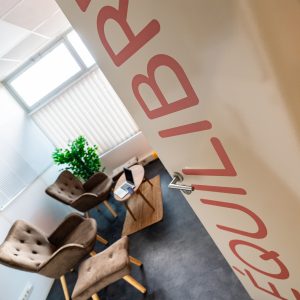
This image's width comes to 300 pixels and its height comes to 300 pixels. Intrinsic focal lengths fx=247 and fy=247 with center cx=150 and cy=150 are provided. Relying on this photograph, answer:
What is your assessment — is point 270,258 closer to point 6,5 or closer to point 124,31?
point 124,31

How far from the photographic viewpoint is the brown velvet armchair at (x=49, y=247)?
2262mm

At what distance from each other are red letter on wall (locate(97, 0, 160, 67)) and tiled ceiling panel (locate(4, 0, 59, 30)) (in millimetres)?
1910

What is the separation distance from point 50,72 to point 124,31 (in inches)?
158

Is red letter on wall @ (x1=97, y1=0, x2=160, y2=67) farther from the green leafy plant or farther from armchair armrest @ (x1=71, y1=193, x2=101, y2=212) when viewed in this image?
the green leafy plant

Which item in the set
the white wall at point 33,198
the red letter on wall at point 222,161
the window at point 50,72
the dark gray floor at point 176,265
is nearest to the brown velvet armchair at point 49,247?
the white wall at point 33,198

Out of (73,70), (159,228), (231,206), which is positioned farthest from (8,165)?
(231,206)

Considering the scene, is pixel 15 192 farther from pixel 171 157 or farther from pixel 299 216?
pixel 299 216

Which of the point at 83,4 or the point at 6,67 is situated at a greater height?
the point at 6,67

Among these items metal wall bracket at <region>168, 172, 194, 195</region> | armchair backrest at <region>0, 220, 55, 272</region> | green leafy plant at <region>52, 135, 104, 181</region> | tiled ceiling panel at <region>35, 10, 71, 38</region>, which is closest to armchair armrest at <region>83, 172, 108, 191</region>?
green leafy plant at <region>52, 135, 104, 181</region>

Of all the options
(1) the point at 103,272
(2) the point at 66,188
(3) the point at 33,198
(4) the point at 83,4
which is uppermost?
(4) the point at 83,4

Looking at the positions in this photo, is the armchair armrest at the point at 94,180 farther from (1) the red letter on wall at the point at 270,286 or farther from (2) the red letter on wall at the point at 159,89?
(2) the red letter on wall at the point at 159,89

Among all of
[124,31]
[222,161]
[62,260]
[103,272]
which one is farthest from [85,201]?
[124,31]

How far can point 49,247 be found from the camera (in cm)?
284

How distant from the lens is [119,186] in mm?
3459
